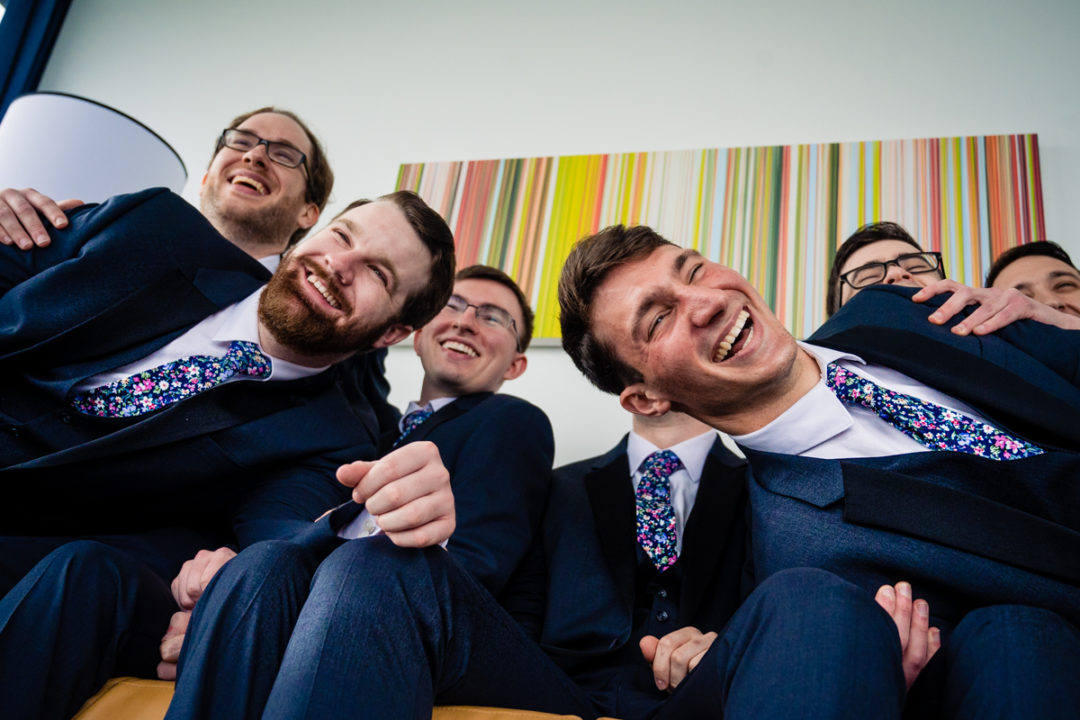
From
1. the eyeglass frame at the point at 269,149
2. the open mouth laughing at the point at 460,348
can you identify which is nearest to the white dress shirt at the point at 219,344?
the open mouth laughing at the point at 460,348

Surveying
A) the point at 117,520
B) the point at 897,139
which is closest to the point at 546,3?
the point at 897,139

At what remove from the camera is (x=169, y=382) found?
1.48m

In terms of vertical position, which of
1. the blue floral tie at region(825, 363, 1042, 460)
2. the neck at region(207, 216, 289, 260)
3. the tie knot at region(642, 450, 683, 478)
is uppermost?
the neck at region(207, 216, 289, 260)

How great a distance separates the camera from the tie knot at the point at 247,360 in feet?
4.99

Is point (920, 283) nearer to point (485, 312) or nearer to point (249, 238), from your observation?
point (485, 312)

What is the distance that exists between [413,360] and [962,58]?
2039 mm

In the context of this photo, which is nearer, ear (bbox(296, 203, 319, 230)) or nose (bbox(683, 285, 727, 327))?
nose (bbox(683, 285, 727, 327))

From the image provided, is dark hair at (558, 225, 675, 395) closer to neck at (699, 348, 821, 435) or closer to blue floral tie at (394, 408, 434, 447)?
neck at (699, 348, 821, 435)

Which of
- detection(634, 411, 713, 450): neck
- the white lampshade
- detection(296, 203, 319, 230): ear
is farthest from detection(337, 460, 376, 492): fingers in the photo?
the white lampshade

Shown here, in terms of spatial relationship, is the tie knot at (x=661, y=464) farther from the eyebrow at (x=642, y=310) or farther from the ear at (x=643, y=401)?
the eyebrow at (x=642, y=310)

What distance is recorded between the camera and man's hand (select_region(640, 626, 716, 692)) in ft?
3.64

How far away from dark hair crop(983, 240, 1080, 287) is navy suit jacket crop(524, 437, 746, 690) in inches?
36.2

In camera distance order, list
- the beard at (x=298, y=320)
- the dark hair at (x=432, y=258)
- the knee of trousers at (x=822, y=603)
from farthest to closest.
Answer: the dark hair at (x=432, y=258)
the beard at (x=298, y=320)
the knee of trousers at (x=822, y=603)

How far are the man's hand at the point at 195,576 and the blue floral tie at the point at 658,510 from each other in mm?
766
